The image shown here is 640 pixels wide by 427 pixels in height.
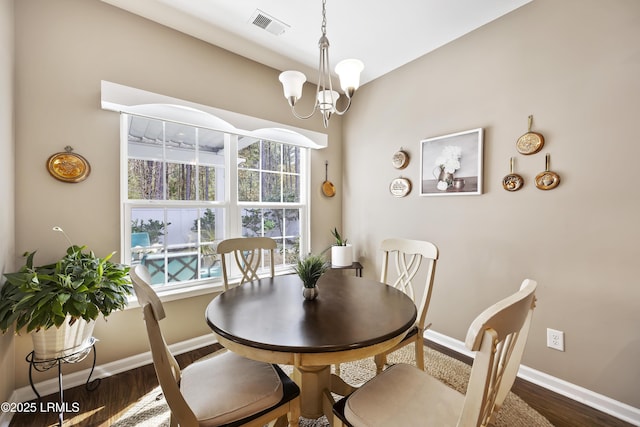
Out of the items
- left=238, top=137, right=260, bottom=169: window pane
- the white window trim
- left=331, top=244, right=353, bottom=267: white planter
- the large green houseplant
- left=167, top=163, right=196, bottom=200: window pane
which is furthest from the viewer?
left=331, top=244, right=353, bottom=267: white planter

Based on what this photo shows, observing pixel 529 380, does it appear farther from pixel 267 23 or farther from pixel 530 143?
pixel 267 23

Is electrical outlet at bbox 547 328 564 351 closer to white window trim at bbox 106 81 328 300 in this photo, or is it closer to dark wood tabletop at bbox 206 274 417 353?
dark wood tabletop at bbox 206 274 417 353

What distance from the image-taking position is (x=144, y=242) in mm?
2268

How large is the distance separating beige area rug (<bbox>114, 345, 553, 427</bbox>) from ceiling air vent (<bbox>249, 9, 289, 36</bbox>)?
277cm

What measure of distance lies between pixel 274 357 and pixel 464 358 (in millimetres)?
2014

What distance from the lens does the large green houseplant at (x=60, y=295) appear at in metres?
1.42

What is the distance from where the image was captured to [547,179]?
6.29 feet

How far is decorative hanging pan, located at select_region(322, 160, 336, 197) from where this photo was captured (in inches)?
134

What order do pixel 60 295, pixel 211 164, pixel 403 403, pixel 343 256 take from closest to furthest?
pixel 403 403 < pixel 60 295 < pixel 211 164 < pixel 343 256

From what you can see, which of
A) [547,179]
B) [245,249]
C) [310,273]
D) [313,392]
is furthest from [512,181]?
[245,249]

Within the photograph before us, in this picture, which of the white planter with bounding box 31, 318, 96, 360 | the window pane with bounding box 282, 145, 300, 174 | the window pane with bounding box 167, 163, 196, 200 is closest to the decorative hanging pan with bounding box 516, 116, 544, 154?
the window pane with bounding box 282, 145, 300, 174

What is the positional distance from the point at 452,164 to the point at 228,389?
2.36 m

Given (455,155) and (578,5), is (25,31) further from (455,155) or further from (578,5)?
(578,5)

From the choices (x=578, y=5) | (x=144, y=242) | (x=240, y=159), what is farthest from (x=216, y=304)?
(x=578, y=5)
